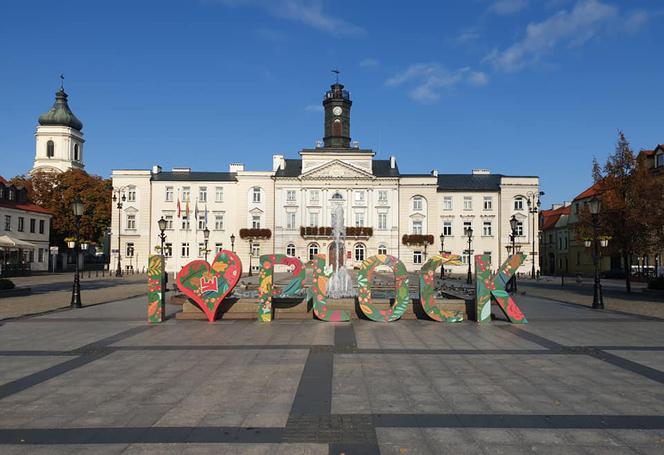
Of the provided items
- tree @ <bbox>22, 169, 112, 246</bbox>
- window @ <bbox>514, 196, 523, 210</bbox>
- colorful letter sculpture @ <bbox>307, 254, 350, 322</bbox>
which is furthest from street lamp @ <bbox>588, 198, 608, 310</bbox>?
tree @ <bbox>22, 169, 112, 246</bbox>

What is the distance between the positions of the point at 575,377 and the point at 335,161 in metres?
59.8

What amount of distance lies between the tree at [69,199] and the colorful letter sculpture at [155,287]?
2342 inches

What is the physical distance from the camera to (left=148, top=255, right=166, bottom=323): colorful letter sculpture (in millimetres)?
16500

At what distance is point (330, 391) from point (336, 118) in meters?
65.4

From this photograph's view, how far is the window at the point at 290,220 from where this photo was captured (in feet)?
225

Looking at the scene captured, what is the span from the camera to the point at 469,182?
70.4 meters

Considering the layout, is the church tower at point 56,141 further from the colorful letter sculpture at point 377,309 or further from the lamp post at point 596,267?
the lamp post at point 596,267

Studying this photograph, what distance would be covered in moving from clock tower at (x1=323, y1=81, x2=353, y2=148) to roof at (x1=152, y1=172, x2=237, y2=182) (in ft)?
48.1

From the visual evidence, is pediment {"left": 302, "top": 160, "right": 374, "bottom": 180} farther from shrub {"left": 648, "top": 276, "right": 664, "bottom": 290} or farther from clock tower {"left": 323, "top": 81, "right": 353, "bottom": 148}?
shrub {"left": 648, "top": 276, "right": 664, "bottom": 290}

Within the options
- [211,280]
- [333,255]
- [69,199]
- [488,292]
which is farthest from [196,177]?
[488,292]

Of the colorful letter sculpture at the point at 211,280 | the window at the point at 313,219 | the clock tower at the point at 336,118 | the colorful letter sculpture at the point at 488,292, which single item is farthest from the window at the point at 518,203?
the colorful letter sculpture at the point at 211,280

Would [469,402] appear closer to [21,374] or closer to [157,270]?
[21,374]

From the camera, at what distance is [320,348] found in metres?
12.3

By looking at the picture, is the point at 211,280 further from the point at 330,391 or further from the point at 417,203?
the point at 417,203
